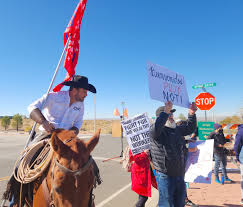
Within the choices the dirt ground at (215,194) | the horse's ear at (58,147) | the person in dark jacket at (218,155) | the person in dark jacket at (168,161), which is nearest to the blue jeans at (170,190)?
the person in dark jacket at (168,161)

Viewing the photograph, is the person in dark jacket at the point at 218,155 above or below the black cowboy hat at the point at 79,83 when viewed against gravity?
below

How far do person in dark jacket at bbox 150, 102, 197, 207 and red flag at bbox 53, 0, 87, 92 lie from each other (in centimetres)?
207

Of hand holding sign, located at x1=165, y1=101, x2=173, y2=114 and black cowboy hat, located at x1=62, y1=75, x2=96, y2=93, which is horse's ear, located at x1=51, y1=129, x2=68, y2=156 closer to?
black cowboy hat, located at x1=62, y1=75, x2=96, y2=93

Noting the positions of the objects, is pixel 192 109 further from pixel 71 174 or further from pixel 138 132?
pixel 71 174

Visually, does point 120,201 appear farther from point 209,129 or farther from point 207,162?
point 209,129

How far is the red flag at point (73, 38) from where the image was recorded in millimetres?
3379

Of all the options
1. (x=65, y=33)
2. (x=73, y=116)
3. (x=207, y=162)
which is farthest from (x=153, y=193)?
(x=65, y=33)

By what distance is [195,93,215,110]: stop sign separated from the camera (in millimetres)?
6574

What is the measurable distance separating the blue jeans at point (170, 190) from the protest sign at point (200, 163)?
0.41 metres

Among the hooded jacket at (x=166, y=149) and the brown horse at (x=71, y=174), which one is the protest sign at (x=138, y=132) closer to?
the hooded jacket at (x=166, y=149)

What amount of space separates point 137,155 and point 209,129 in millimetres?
4249

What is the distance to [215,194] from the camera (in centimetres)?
478

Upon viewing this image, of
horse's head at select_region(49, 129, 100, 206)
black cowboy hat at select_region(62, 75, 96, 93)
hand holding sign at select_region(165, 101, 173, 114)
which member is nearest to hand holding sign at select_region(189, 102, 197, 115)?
hand holding sign at select_region(165, 101, 173, 114)

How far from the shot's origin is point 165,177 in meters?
2.55
